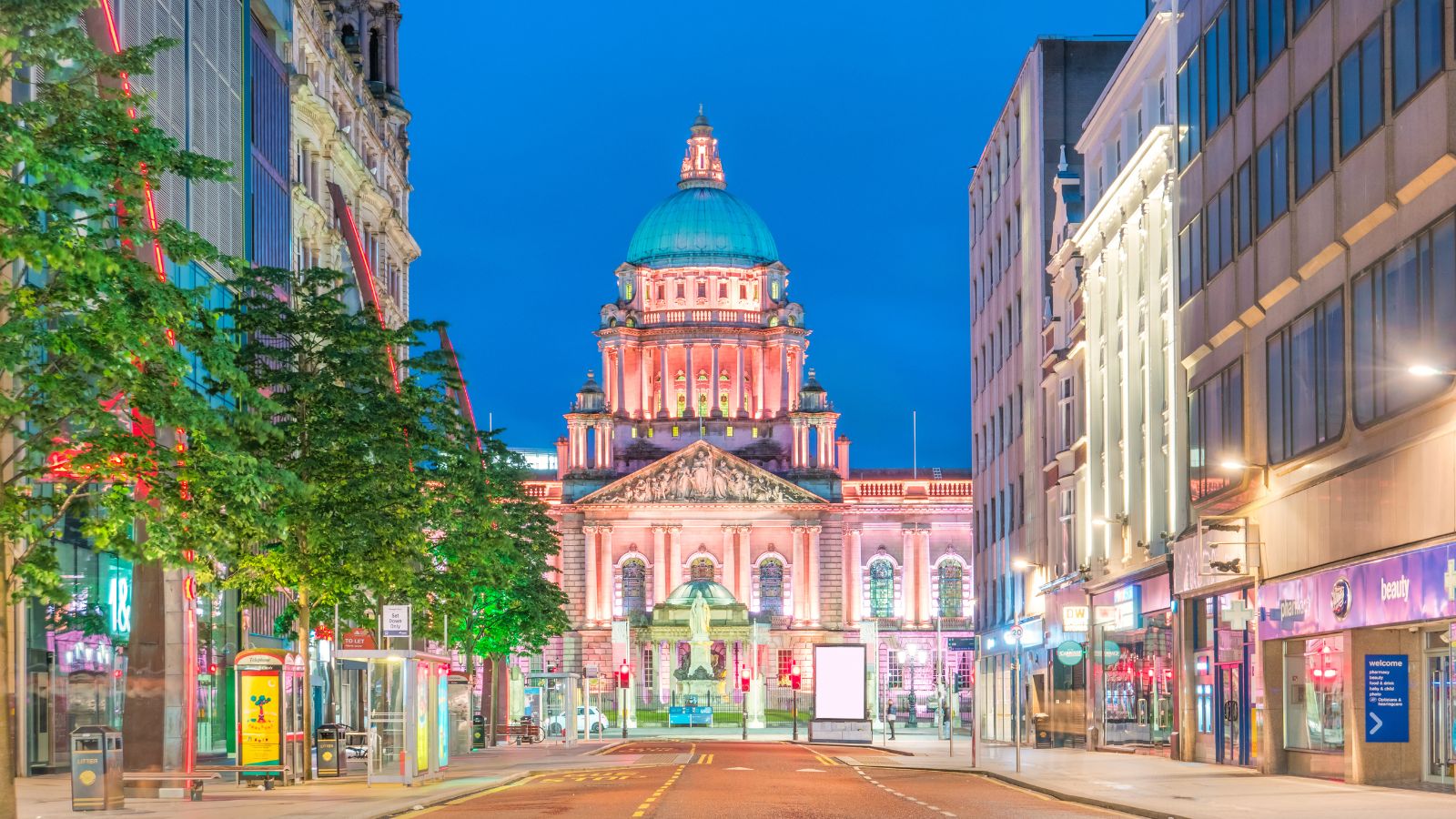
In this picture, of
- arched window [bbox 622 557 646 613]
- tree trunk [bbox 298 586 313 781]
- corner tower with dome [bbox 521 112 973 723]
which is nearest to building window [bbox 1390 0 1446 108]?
tree trunk [bbox 298 586 313 781]

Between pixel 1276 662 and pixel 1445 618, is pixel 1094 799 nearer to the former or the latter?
pixel 1445 618

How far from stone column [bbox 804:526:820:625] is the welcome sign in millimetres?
113019

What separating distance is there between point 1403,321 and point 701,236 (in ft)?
468

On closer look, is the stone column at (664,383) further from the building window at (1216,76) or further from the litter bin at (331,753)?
the litter bin at (331,753)

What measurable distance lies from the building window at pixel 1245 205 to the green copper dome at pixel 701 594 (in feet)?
304

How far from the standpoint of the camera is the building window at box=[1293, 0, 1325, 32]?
1405 inches

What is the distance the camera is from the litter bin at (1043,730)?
229ft

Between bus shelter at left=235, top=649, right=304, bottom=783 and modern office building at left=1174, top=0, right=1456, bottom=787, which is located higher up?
modern office building at left=1174, top=0, right=1456, bottom=787

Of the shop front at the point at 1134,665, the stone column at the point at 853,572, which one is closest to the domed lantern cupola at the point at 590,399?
the stone column at the point at 853,572

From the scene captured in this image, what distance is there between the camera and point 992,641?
85062 mm

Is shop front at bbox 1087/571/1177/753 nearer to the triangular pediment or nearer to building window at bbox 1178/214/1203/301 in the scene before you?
building window at bbox 1178/214/1203/301

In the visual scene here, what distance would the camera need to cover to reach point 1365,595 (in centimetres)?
3394

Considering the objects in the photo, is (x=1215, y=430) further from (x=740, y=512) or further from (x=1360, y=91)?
(x=740, y=512)

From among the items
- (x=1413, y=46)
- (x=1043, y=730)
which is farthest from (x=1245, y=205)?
(x=1043, y=730)
